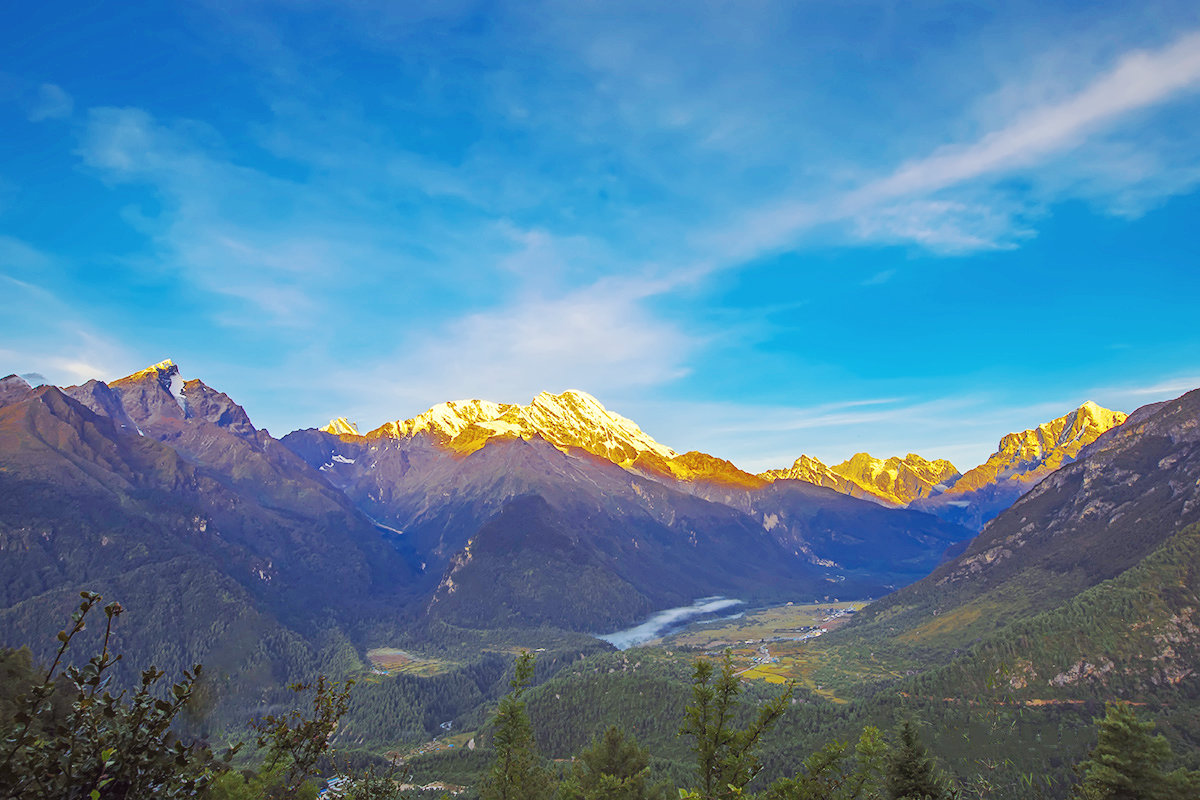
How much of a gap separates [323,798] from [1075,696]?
804ft

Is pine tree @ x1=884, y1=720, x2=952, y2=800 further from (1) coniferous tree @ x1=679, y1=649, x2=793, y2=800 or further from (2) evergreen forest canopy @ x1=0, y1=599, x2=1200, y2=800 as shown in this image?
(1) coniferous tree @ x1=679, y1=649, x2=793, y2=800

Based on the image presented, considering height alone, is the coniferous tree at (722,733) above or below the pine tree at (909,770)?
above

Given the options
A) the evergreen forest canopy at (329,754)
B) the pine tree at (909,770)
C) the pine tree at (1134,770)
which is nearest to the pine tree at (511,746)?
the evergreen forest canopy at (329,754)

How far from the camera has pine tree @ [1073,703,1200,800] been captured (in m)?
57.0

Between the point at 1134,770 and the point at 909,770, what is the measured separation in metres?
23.1

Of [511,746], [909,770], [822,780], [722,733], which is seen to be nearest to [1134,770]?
[909,770]

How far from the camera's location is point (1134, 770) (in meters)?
58.4

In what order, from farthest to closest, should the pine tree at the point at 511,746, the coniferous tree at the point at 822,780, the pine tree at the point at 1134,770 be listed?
the pine tree at the point at 1134,770
the pine tree at the point at 511,746
the coniferous tree at the point at 822,780

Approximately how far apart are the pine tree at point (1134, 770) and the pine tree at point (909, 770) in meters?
13.5

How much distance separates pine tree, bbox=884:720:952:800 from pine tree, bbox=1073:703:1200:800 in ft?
44.3

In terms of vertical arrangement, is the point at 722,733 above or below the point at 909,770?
above

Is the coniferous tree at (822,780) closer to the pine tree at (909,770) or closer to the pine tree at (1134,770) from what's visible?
the pine tree at (909,770)

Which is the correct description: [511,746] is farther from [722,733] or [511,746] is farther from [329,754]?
[329,754]

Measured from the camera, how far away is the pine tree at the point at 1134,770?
187ft
